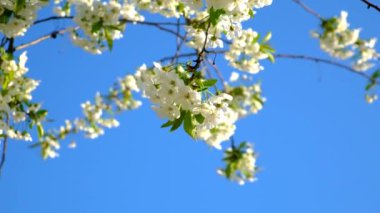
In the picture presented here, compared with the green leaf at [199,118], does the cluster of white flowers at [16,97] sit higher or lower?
higher

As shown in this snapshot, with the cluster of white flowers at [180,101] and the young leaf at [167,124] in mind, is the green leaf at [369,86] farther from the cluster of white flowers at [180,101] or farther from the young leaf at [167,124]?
the young leaf at [167,124]

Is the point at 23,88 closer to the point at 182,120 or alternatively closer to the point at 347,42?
the point at 182,120

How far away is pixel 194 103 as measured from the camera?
5.82ft

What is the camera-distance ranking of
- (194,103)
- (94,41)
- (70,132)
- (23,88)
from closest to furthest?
(194,103), (23,88), (94,41), (70,132)

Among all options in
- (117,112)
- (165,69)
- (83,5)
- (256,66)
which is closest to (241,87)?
(256,66)

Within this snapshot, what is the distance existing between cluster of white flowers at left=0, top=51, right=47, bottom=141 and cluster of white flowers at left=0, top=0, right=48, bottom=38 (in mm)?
222

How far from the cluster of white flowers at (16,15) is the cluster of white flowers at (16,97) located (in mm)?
222

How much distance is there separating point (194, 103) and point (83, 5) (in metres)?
2.25

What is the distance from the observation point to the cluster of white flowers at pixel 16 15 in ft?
9.25

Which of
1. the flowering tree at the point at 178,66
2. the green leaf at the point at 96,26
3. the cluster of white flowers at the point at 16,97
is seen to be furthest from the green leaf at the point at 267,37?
the cluster of white flowers at the point at 16,97

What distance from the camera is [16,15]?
297 centimetres

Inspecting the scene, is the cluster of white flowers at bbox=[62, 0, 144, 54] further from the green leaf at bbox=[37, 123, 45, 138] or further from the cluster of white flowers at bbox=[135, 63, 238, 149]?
the cluster of white flowers at bbox=[135, 63, 238, 149]

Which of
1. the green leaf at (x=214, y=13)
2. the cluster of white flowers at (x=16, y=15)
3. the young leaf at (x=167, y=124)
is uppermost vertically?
the cluster of white flowers at (x=16, y=15)

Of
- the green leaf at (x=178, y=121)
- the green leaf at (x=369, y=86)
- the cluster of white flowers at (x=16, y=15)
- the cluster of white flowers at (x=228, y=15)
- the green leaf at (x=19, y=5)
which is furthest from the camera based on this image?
the green leaf at (x=369, y=86)
